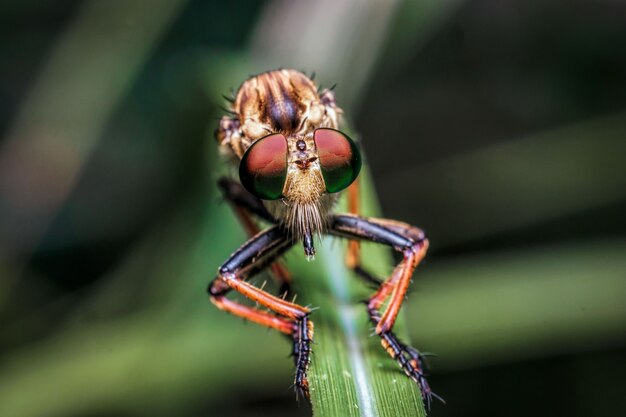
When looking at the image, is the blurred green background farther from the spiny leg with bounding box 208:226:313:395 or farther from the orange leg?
the spiny leg with bounding box 208:226:313:395

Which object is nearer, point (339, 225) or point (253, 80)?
point (339, 225)

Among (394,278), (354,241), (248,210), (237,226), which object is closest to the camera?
(394,278)

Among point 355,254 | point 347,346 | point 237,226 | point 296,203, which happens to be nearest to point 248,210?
point 237,226

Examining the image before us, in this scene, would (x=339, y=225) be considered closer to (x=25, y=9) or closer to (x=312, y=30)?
(x=312, y=30)

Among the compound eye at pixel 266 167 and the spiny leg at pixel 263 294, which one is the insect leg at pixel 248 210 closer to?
the spiny leg at pixel 263 294

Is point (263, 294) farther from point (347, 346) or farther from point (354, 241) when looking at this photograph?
point (354, 241)

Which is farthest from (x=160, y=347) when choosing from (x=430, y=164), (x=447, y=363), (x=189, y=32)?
(x=189, y=32)
